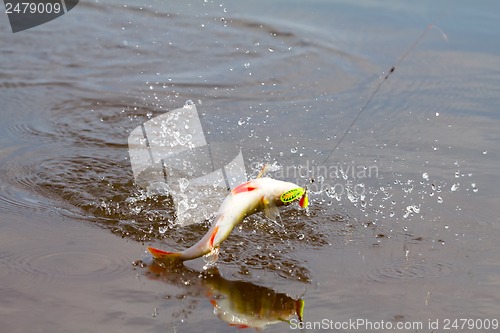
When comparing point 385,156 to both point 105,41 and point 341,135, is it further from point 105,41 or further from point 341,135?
point 105,41

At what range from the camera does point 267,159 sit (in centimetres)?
569

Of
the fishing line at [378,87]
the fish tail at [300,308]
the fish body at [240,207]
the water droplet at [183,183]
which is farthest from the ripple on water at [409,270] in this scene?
the water droplet at [183,183]

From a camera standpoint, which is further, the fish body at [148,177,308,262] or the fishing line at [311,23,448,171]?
the fishing line at [311,23,448,171]

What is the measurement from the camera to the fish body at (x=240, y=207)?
4027 mm

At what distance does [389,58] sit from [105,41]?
112 inches

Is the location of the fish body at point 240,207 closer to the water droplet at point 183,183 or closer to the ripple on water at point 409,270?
the ripple on water at point 409,270

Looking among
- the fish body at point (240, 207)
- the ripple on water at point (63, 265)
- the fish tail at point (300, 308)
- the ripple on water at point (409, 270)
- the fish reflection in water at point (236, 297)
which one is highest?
the fish body at point (240, 207)

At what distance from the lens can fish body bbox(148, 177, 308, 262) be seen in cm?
403

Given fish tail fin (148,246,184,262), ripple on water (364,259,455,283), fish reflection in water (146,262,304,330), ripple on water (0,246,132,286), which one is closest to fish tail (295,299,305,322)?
fish reflection in water (146,262,304,330)

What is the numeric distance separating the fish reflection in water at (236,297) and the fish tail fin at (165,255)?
58 millimetres

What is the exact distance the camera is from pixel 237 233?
471 centimetres

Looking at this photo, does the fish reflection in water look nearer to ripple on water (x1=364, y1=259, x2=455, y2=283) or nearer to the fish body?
the fish body

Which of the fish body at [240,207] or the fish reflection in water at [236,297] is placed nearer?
the fish reflection in water at [236,297]

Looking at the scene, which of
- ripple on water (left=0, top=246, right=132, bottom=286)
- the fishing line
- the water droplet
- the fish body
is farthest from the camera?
the fishing line
